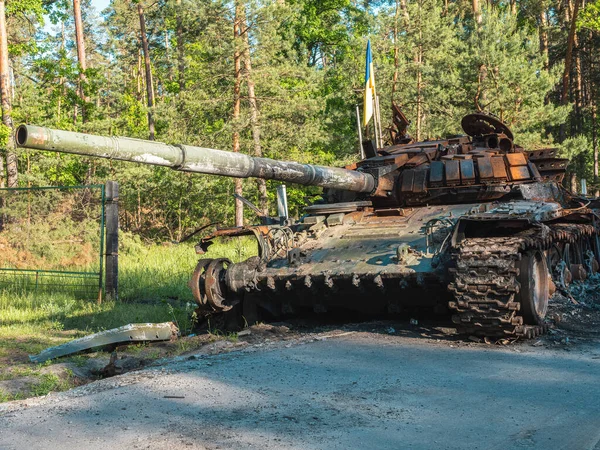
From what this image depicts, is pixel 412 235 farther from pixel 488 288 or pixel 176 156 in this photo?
pixel 176 156

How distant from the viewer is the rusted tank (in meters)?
7.53

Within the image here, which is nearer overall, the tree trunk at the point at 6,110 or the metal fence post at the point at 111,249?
the metal fence post at the point at 111,249

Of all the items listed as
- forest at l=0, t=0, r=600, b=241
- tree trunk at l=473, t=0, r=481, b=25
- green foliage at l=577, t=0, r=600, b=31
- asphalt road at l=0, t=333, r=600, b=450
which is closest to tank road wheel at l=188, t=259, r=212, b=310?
asphalt road at l=0, t=333, r=600, b=450

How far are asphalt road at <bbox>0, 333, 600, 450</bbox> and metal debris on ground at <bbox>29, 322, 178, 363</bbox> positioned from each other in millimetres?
1493

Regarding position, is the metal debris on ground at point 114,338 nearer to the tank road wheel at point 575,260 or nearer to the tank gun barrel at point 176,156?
the tank gun barrel at point 176,156

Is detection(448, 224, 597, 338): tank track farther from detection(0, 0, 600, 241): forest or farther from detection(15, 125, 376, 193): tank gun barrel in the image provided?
detection(0, 0, 600, 241): forest

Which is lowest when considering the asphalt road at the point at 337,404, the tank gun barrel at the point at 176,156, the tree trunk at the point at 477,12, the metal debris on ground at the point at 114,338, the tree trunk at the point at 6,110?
the asphalt road at the point at 337,404

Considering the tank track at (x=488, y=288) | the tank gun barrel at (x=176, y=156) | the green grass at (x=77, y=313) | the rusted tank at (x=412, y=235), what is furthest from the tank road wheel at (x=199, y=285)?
the tank track at (x=488, y=288)

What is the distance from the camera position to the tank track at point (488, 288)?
749 cm

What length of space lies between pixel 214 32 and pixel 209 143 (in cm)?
340

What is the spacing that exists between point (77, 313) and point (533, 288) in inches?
285

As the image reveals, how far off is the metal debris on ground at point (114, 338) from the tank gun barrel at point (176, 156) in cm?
244

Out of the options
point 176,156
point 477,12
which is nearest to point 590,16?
point 477,12

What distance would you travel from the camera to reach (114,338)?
8.52 meters
